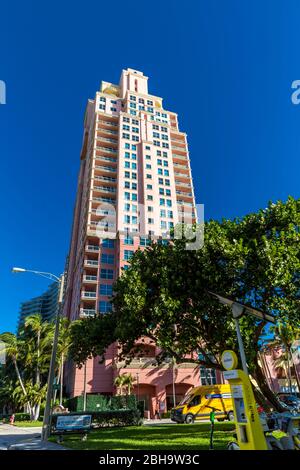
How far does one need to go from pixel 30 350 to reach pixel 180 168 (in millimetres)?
46874

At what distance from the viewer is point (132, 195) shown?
60969mm

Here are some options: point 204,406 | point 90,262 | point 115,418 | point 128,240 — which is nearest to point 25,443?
point 115,418

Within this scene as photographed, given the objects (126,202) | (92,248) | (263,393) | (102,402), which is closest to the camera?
(263,393)

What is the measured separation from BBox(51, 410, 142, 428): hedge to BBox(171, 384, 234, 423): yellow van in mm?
3592

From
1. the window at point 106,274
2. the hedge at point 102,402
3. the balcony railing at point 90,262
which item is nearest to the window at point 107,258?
the balcony railing at point 90,262

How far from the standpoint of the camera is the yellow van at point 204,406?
81.1ft

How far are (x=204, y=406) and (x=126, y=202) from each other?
4059 centimetres

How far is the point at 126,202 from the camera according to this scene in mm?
59469

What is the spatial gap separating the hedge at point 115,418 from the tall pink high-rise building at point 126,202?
19858 millimetres

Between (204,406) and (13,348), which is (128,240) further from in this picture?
(204,406)

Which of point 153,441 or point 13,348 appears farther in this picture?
point 13,348
